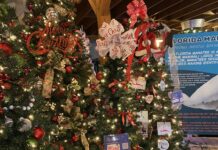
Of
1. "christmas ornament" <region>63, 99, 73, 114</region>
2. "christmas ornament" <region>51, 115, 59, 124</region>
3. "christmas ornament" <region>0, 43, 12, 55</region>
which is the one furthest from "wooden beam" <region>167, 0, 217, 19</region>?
"christmas ornament" <region>0, 43, 12, 55</region>

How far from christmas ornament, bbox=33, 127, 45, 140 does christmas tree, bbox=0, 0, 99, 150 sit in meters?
0.06

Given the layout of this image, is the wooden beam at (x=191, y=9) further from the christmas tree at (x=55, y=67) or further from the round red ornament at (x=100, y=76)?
the christmas tree at (x=55, y=67)

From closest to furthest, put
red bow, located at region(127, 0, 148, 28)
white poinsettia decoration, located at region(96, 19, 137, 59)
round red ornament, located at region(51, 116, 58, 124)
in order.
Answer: round red ornament, located at region(51, 116, 58, 124), white poinsettia decoration, located at region(96, 19, 137, 59), red bow, located at region(127, 0, 148, 28)

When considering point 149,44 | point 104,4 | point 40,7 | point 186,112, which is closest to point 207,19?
point 186,112

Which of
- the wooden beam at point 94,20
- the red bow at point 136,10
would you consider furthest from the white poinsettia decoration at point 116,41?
the wooden beam at point 94,20

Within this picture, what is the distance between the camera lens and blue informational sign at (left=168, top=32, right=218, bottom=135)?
220 inches

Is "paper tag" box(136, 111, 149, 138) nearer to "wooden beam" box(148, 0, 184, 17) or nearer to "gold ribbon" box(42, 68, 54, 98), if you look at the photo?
"gold ribbon" box(42, 68, 54, 98)

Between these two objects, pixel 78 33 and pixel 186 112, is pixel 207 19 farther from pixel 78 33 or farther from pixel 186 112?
pixel 78 33

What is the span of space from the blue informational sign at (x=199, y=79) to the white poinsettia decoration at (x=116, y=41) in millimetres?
2261

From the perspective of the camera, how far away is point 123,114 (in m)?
3.76

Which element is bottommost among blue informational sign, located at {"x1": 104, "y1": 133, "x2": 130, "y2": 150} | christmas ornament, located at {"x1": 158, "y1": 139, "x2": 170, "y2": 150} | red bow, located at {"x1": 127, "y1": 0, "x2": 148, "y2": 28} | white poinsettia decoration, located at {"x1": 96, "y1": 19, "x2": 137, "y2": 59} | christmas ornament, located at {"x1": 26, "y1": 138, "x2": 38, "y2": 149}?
christmas ornament, located at {"x1": 158, "y1": 139, "x2": 170, "y2": 150}

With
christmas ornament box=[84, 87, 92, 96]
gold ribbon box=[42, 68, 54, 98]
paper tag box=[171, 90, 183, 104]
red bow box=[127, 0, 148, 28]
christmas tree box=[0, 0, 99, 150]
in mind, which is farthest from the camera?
paper tag box=[171, 90, 183, 104]

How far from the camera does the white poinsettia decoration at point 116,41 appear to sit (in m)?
3.67

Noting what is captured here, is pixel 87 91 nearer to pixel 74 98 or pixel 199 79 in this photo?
pixel 74 98
